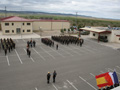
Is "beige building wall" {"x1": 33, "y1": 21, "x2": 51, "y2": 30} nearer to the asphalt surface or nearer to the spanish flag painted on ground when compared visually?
the asphalt surface

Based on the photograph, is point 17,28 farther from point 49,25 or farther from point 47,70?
point 47,70

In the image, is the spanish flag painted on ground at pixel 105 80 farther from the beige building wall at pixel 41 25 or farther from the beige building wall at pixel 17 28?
the beige building wall at pixel 41 25

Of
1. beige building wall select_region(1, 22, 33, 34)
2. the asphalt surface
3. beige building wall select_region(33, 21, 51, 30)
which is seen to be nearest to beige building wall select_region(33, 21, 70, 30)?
beige building wall select_region(33, 21, 51, 30)

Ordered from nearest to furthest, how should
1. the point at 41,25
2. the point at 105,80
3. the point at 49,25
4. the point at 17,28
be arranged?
the point at 105,80, the point at 17,28, the point at 41,25, the point at 49,25

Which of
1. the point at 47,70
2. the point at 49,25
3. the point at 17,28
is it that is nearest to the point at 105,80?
the point at 47,70

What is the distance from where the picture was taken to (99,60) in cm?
1794

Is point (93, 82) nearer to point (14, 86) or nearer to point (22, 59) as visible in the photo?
point (14, 86)

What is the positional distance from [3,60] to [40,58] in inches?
183

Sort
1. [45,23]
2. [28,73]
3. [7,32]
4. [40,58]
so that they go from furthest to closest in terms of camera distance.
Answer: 1. [45,23]
2. [7,32]
3. [40,58]
4. [28,73]

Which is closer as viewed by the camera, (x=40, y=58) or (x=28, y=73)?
(x=28, y=73)

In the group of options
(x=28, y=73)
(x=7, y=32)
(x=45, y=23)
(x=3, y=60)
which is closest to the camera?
(x=28, y=73)

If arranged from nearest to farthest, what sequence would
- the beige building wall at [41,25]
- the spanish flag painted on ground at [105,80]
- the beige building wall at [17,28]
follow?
the spanish flag painted on ground at [105,80]
the beige building wall at [17,28]
the beige building wall at [41,25]

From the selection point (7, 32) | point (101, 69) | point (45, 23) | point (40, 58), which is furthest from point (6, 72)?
point (45, 23)

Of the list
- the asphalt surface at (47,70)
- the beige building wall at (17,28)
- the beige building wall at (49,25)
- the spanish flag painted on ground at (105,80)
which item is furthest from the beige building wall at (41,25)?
the spanish flag painted on ground at (105,80)
